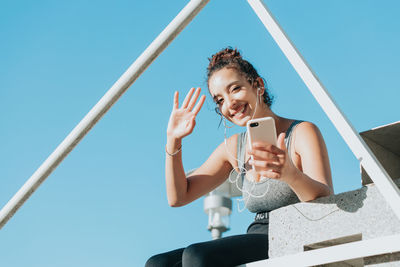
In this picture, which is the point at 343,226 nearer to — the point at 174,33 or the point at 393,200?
the point at 393,200

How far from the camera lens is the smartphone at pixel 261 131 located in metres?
2.82

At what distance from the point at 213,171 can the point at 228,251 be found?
1.03 m

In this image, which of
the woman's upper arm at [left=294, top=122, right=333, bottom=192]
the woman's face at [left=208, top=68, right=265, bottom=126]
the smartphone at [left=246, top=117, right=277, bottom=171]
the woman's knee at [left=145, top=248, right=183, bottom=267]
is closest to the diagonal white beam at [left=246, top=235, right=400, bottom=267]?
the smartphone at [left=246, top=117, right=277, bottom=171]

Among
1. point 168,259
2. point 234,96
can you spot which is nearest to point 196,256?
point 168,259

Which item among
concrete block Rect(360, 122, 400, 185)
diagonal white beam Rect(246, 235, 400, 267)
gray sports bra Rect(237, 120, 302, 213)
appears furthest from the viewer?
gray sports bra Rect(237, 120, 302, 213)

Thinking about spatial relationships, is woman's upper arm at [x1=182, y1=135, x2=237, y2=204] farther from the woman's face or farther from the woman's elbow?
the woman's face

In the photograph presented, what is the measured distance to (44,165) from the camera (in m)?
2.96

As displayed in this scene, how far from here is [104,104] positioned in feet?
9.53

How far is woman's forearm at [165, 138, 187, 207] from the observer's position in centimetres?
366

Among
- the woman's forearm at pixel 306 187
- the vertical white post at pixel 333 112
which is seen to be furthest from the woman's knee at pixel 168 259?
the vertical white post at pixel 333 112

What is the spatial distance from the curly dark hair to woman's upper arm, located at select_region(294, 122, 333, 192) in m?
0.57

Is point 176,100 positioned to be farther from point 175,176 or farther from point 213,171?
point 213,171

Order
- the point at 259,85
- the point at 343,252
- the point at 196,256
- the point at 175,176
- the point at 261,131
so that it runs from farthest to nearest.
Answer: the point at 259,85
the point at 175,176
the point at 196,256
the point at 261,131
the point at 343,252

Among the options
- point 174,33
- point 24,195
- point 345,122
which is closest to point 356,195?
point 345,122
